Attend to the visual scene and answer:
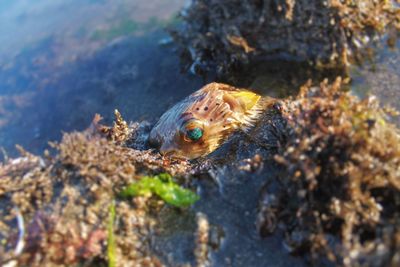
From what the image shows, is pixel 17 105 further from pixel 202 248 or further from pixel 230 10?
pixel 202 248

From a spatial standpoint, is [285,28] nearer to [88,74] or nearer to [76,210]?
[76,210]

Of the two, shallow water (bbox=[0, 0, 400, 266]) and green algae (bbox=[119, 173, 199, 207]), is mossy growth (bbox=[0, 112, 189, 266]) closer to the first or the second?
green algae (bbox=[119, 173, 199, 207])

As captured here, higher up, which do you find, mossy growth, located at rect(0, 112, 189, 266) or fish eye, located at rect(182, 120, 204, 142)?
mossy growth, located at rect(0, 112, 189, 266)

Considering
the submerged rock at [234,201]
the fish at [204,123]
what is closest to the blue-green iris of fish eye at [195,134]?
the fish at [204,123]

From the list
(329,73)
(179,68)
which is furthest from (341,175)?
(179,68)

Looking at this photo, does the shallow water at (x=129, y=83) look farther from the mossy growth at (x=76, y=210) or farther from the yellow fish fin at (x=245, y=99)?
the yellow fish fin at (x=245, y=99)

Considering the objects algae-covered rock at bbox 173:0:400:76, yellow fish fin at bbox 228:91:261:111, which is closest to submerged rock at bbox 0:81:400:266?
yellow fish fin at bbox 228:91:261:111

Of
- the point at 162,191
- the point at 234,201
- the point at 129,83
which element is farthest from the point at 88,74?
the point at 234,201
